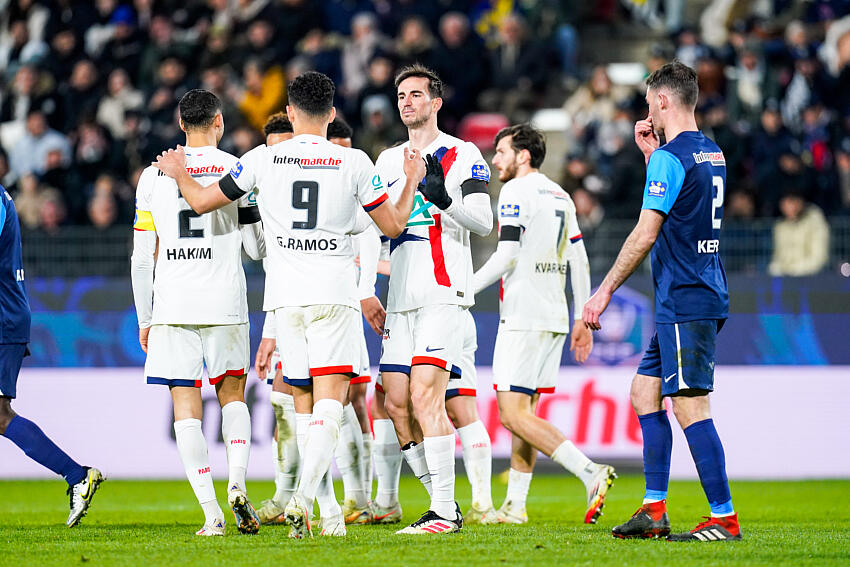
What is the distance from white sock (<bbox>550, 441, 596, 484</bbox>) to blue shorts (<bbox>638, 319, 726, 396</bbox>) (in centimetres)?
167

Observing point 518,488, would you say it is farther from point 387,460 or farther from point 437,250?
point 437,250

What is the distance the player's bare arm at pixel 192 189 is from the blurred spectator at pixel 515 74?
33.5ft

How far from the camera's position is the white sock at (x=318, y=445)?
7043 mm

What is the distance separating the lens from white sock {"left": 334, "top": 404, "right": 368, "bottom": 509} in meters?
8.72

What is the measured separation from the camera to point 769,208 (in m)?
14.4

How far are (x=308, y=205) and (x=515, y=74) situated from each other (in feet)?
34.8

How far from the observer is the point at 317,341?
284 inches

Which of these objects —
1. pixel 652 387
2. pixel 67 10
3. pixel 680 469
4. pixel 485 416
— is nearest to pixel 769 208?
pixel 680 469

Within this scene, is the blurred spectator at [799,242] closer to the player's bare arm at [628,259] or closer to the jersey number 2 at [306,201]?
the player's bare arm at [628,259]

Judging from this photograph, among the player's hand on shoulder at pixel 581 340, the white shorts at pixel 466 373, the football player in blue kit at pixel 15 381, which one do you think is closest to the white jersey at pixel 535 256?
the player's hand on shoulder at pixel 581 340

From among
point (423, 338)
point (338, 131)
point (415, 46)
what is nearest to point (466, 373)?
point (423, 338)

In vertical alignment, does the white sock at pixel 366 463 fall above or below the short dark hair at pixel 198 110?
below

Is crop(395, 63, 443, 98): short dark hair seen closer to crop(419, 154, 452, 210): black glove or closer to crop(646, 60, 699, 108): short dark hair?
crop(419, 154, 452, 210): black glove

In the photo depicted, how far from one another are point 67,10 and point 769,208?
458 inches
